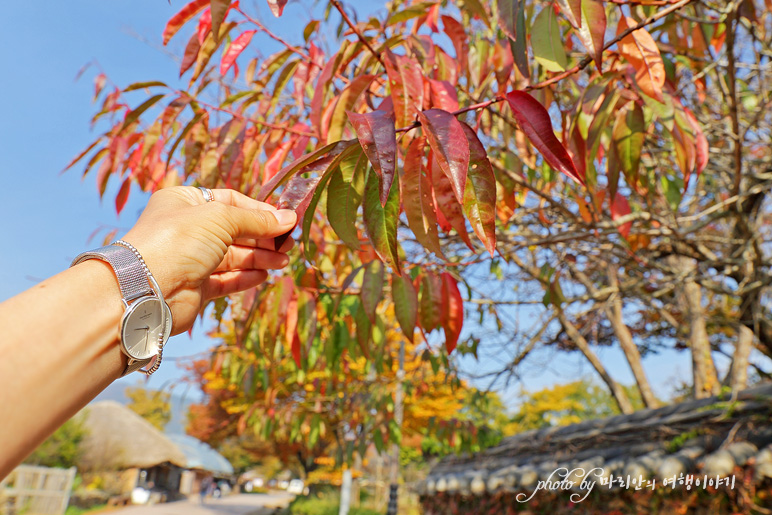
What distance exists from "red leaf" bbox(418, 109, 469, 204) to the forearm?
1.44 ft

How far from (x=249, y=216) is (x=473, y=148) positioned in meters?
0.35

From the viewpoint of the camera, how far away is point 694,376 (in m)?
6.52

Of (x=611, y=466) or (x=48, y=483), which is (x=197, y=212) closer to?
(x=611, y=466)

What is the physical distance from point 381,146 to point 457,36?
1.10 meters

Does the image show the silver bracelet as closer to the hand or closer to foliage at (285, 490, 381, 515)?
the hand

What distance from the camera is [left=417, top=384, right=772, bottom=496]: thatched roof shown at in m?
2.83

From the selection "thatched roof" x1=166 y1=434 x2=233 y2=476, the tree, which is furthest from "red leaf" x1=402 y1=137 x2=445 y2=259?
"thatched roof" x1=166 y1=434 x2=233 y2=476

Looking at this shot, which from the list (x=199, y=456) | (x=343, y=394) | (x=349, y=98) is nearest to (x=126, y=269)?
(x=349, y=98)

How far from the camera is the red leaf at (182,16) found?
1347 millimetres

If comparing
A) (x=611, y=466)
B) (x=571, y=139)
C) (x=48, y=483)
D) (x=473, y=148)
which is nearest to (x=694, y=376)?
(x=611, y=466)

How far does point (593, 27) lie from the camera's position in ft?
3.31

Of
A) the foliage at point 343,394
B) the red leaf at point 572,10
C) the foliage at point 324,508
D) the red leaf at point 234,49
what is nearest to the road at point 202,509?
the foliage at point 324,508

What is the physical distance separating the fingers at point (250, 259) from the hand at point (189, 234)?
0.34ft

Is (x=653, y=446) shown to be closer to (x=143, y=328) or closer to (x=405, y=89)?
(x=405, y=89)
